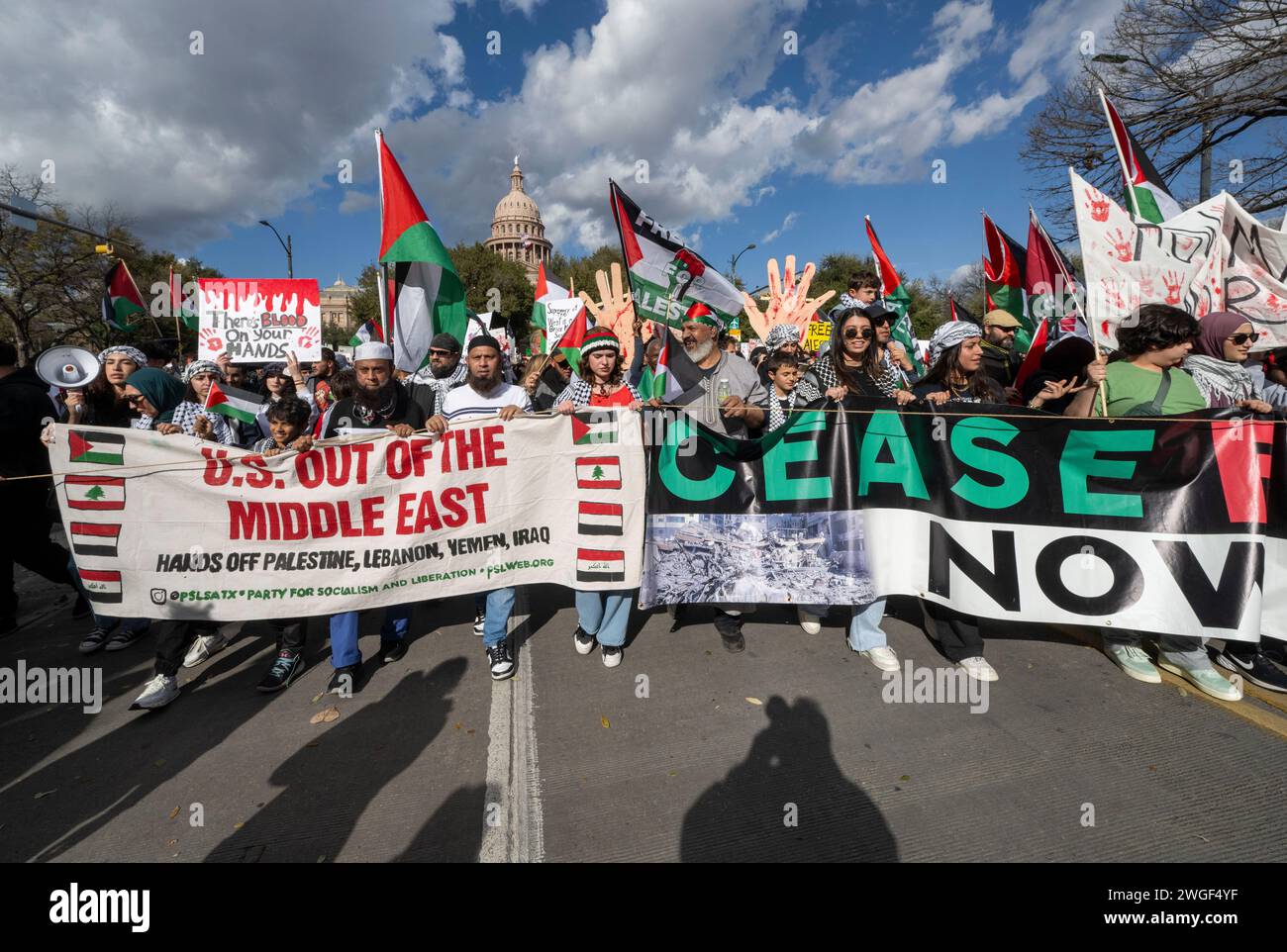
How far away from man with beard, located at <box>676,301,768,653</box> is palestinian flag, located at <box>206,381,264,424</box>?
10.2 feet

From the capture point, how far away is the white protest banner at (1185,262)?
3533 mm

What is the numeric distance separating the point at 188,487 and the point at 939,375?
4.81 metres

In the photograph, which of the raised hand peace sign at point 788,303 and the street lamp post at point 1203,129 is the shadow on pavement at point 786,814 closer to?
the raised hand peace sign at point 788,303

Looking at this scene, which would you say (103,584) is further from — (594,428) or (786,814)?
(786,814)

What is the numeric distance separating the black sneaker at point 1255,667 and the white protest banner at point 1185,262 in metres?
2.03

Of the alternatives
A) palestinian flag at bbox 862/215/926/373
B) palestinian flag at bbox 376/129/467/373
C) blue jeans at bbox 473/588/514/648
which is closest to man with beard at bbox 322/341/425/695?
palestinian flag at bbox 376/129/467/373

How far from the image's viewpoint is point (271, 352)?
23.3 ft

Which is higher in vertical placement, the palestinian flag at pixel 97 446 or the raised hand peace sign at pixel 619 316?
the raised hand peace sign at pixel 619 316

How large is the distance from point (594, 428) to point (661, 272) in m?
2.04

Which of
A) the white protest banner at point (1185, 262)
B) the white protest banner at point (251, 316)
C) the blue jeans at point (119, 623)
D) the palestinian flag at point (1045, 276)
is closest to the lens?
the white protest banner at point (1185, 262)

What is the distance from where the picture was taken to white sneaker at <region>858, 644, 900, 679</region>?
356cm

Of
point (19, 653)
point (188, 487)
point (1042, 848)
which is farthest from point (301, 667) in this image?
point (1042, 848)

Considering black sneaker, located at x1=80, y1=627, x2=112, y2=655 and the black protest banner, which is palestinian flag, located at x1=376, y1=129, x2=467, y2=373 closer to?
the black protest banner

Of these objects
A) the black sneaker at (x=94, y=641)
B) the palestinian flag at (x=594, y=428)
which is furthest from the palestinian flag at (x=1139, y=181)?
the black sneaker at (x=94, y=641)
